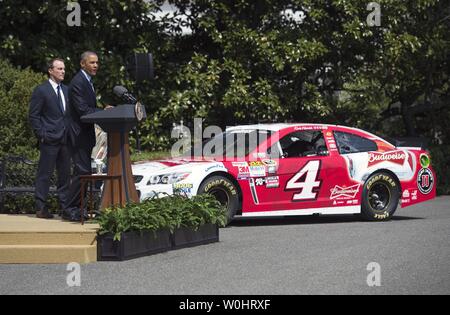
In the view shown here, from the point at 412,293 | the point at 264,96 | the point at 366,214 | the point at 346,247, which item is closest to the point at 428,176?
the point at 366,214

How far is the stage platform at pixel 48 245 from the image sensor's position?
34.4 feet

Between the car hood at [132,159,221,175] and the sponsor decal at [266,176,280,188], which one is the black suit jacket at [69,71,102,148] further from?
the sponsor decal at [266,176,280,188]

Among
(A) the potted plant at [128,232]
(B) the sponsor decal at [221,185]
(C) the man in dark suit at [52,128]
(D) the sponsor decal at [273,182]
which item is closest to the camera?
(A) the potted plant at [128,232]

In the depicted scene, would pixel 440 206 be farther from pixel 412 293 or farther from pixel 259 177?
pixel 412 293

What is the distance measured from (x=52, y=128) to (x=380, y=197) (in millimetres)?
5631

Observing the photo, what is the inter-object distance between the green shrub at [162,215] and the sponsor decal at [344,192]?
2943mm

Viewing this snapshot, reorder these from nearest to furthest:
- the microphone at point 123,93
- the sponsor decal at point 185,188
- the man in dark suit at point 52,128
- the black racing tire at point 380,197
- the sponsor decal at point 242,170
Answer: the microphone at point 123,93 → the man in dark suit at point 52,128 → the sponsor decal at point 185,188 → the sponsor decal at point 242,170 → the black racing tire at point 380,197

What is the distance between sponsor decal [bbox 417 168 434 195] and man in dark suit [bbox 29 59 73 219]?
602 centimetres

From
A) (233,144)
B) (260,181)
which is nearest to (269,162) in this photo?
(260,181)

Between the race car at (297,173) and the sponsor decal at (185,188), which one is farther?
the race car at (297,173)

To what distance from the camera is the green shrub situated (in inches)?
414

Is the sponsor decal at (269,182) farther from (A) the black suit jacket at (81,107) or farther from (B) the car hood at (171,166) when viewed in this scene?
(A) the black suit jacket at (81,107)

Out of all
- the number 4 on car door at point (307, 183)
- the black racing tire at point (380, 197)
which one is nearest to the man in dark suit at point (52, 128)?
the number 4 on car door at point (307, 183)

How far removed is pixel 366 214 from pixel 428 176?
1.36 meters
